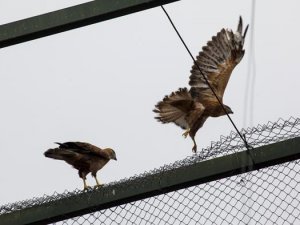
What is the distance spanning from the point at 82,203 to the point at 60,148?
9.03ft

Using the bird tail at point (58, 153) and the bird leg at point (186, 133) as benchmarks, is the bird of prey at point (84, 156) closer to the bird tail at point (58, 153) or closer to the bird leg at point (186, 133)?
the bird tail at point (58, 153)

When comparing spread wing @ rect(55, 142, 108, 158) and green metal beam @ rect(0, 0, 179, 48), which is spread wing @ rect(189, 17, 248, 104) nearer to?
spread wing @ rect(55, 142, 108, 158)

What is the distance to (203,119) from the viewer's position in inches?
347

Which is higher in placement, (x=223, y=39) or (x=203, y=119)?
(x=223, y=39)

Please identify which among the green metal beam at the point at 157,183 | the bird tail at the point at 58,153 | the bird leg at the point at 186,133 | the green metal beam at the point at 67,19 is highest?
the green metal beam at the point at 67,19

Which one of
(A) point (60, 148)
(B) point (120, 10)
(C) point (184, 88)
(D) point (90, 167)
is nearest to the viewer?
(B) point (120, 10)

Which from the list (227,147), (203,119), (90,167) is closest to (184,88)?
(203,119)

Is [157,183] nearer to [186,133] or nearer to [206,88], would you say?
[206,88]

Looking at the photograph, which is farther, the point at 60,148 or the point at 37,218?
the point at 60,148

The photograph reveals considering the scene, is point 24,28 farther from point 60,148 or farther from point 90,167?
point 90,167

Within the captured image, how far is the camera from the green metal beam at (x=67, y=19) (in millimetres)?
4508

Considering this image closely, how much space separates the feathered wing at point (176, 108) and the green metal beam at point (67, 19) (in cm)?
411

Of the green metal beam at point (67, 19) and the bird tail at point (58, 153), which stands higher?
the green metal beam at point (67, 19)

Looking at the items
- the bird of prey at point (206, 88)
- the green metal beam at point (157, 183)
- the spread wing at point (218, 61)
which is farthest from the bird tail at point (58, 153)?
the green metal beam at point (157, 183)
